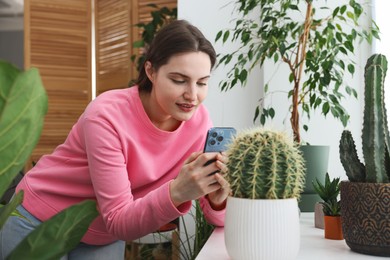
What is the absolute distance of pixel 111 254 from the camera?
4.35ft

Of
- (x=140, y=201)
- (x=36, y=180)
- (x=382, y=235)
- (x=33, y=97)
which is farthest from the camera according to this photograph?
(x=36, y=180)

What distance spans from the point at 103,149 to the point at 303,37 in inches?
34.6

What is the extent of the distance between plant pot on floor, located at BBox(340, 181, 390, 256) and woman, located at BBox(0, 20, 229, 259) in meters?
0.27

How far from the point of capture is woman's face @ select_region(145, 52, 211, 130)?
108cm

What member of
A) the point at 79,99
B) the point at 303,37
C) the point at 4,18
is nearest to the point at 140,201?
the point at 303,37

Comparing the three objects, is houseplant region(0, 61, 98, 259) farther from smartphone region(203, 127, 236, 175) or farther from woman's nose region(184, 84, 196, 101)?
woman's nose region(184, 84, 196, 101)

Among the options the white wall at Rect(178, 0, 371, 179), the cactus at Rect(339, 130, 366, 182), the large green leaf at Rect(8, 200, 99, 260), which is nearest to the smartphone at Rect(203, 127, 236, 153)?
the cactus at Rect(339, 130, 366, 182)

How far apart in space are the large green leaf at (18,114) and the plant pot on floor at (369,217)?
661mm

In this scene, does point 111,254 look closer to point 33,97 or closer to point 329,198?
point 329,198

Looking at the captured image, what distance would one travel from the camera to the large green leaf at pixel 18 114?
0.22 metres

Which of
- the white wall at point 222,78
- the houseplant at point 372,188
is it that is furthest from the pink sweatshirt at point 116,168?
the white wall at point 222,78

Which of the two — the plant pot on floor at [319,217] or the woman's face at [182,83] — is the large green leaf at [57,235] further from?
the plant pot on floor at [319,217]

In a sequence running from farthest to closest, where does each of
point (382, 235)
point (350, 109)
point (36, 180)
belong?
point (350, 109) → point (36, 180) → point (382, 235)

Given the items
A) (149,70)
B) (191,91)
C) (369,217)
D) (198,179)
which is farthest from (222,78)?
(369,217)
